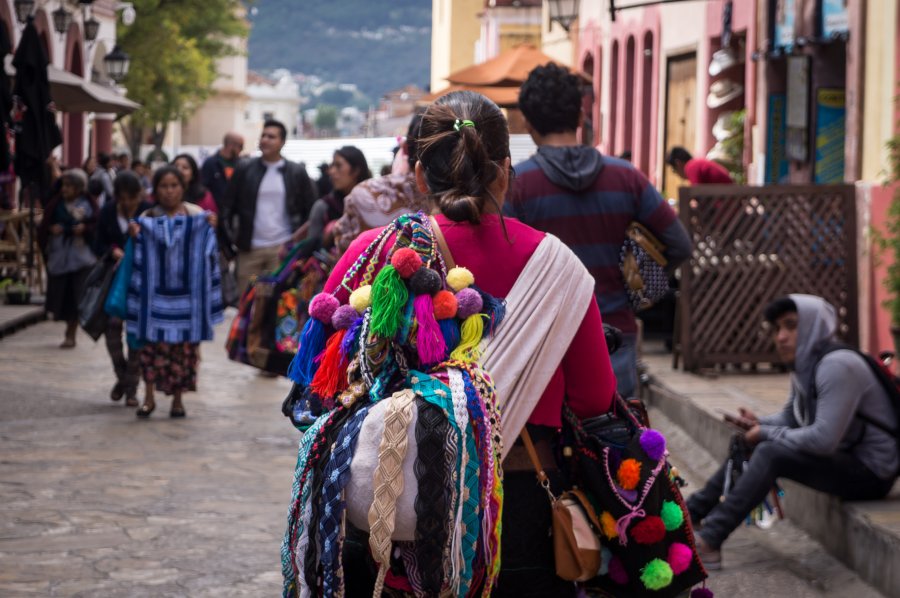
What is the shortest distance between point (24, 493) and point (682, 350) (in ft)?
Result: 17.8

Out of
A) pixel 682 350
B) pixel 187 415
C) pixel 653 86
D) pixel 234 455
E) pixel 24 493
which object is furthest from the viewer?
pixel 653 86

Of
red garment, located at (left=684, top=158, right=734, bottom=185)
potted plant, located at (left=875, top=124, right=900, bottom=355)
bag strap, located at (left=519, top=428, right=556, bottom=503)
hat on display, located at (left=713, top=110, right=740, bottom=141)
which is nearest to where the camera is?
bag strap, located at (left=519, top=428, right=556, bottom=503)

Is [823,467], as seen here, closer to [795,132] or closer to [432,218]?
[432,218]

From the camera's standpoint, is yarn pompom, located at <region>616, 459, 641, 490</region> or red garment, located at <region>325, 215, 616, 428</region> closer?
red garment, located at <region>325, 215, 616, 428</region>

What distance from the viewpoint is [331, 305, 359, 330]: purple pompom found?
342 cm

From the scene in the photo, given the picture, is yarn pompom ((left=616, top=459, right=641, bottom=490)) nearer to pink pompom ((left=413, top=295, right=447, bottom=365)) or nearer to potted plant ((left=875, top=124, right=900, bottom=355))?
pink pompom ((left=413, top=295, right=447, bottom=365))

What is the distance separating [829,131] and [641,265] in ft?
29.9

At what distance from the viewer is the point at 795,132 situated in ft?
49.5

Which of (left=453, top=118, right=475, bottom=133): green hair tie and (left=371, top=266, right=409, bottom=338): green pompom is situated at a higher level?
(left=453, top=118, right=475, bottom=133): green hair tie

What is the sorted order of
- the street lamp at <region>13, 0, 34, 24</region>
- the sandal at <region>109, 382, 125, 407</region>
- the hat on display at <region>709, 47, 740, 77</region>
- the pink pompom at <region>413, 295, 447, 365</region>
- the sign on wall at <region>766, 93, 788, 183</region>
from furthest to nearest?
1. the street lamp at <region>13, 0, 34, 24</region>
2. the hat on display at <region>709, 47, 740, 77</region>
3. the sign on wall at <region>766, 93, 788, 183</region>
4. the sandal at <region>109, 382, 125, 407</region>
5. the pink pompom at <region>413, 295, 447, 365</region>

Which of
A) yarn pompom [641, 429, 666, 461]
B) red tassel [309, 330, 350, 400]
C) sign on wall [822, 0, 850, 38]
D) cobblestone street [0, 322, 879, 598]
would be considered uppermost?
sign on wall [822, 0, 850, 38]

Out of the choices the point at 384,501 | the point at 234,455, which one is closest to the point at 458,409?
the point at 384,501

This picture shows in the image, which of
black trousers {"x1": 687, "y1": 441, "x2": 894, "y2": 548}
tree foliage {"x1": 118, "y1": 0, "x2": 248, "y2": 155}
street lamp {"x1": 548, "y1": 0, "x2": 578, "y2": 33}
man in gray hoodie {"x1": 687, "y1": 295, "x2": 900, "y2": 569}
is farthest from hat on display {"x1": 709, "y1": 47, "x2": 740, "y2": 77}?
tree foliage {"x1": 118, "y1": 0, "x2": 248, "y2": 155}

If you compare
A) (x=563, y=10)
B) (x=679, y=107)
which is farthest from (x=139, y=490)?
(x=679, y=107)
